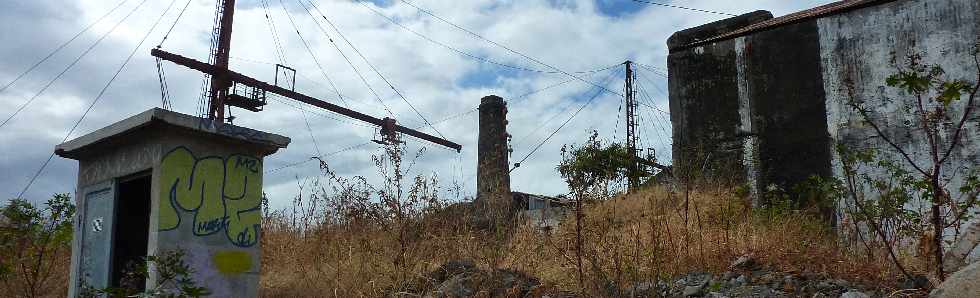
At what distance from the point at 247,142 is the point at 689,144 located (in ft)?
22.5

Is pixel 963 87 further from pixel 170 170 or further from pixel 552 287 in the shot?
pixel 170 170

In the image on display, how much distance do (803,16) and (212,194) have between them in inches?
317

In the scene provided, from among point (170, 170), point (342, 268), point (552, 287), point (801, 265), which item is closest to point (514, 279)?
point (552, 287)

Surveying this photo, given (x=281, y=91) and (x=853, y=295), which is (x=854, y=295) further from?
(x=281, y=91)

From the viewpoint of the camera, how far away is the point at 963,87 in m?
4.36

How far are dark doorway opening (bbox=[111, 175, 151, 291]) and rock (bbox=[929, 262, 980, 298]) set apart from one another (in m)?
6.05

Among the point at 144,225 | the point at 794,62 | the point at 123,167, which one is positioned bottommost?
the point at 144,225

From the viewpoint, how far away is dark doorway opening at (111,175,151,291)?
6652mm

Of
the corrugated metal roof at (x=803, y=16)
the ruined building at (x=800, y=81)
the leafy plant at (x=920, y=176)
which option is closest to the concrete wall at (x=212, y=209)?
the leafy plant at (x=920, y=176)

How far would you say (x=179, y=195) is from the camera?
584cm

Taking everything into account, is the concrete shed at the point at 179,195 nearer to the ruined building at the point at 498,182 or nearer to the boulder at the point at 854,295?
the ruined building at the point at 498,182

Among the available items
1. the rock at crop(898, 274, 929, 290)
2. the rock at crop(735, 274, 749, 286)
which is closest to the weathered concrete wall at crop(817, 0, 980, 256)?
the rock at crop(898, 274, 929, 290)

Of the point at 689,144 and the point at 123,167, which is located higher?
the point at 689,144

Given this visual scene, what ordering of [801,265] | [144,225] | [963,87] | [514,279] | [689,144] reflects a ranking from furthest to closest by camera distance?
[689,144]
[144,225]
[514,279]
[801,265]
[963,87]
